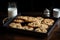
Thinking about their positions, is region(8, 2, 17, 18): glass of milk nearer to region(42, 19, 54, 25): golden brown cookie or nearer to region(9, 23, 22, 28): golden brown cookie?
region(9, 23, 22, 28): golden brown cookie

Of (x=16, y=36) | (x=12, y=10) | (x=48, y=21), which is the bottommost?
(x=16, y=36)

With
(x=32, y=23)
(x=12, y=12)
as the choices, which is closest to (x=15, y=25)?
(x=32, y=23)

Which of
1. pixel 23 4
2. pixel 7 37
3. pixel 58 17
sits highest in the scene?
pixel 23 4

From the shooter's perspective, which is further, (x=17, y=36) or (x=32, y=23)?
(x=32, y=23)

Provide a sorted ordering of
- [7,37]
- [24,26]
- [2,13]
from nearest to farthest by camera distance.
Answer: [7,37] → [24,26] → [2,13]

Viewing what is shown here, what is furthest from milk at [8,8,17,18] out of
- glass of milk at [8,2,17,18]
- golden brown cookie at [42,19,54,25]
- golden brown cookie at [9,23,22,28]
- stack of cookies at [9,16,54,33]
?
golden brown cookie at [42,19,54,25]

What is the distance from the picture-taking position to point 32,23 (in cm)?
190

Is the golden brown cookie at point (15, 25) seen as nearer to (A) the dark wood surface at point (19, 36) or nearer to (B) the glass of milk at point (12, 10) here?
(A) the dark wood surface at point (19, 36)

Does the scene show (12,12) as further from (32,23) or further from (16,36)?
(16,36)

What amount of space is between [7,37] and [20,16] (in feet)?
1.50

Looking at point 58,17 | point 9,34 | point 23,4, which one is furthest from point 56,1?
point 9,34

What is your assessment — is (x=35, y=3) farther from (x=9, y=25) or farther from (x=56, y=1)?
(x=9, y=25)

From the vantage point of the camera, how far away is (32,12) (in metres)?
2.26

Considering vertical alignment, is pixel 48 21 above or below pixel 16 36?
above
